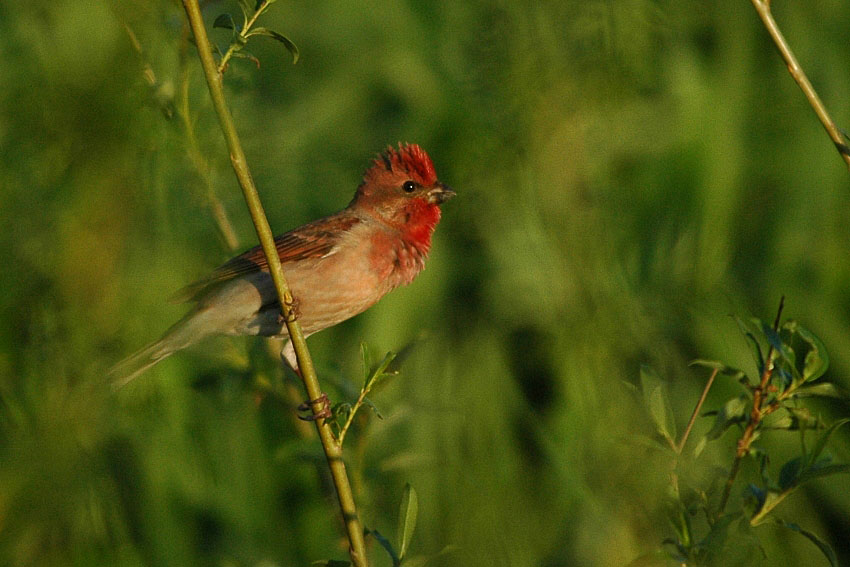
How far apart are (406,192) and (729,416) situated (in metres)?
1.70

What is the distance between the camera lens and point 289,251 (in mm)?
3158

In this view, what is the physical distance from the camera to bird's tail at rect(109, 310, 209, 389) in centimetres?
300

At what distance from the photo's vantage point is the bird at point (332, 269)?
2939 mm

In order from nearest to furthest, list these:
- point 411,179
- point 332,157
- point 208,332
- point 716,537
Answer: point 716,537, point 208,332, point 411,179, point 332,157

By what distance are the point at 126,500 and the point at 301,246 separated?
929 mm

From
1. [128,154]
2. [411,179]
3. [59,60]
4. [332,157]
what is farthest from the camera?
[332,157]

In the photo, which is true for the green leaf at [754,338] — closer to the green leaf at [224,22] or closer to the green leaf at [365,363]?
the green leaf at [365,363]

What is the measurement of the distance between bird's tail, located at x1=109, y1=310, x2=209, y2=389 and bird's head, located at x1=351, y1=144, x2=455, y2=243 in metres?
0.63

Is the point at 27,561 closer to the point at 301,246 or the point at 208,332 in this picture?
the point at 208,332

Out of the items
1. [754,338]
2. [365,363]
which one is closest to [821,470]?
[754,338]

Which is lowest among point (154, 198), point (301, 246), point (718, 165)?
point (718, 165)

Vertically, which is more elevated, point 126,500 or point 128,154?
point 128,154

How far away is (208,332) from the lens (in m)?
2.93

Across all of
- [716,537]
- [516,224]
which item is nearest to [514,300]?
[516,224]
